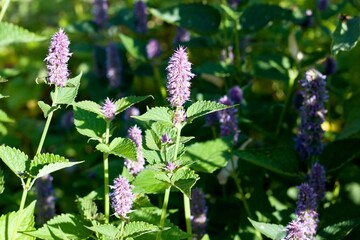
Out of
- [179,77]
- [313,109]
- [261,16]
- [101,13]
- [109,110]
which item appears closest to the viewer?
[179,77]

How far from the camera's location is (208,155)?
5.65ft

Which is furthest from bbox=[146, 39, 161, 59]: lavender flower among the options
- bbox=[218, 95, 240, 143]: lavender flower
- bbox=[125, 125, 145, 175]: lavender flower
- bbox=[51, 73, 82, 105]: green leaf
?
bbox=[51, 73, 82, 105]: green leaf

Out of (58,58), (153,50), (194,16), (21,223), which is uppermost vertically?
(194,16)

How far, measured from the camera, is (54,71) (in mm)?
1309

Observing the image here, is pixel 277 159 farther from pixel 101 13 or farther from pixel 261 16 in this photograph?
pixel 101 13

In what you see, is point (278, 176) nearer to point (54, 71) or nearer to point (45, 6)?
point (54, 71)

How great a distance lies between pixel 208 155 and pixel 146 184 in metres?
0.30

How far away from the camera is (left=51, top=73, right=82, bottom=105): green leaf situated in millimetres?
1339

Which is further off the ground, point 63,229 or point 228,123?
point 228,123

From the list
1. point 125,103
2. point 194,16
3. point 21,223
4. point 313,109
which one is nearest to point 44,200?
point 21,223

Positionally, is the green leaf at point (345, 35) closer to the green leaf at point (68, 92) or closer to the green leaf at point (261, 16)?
the green leaf at point (261, 16)

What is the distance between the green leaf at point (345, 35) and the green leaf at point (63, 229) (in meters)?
0.79

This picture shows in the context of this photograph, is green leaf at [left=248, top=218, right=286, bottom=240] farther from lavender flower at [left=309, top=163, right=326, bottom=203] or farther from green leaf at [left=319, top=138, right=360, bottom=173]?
green leaf at [left=319, top=138, right=360, bottom=173]

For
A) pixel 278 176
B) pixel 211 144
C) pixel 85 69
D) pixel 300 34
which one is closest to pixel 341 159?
pixel 278 176
